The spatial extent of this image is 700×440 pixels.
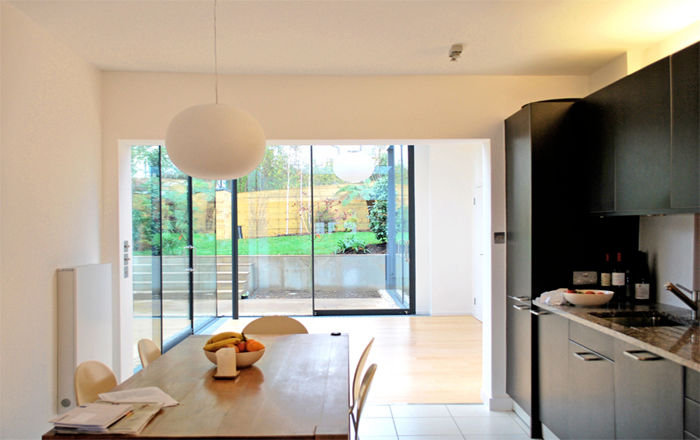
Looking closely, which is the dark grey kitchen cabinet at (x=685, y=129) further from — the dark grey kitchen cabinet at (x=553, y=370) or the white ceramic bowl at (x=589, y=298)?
the dark grey kitchen cabinet at (x=553, y=370)

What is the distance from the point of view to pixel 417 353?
17.1ft

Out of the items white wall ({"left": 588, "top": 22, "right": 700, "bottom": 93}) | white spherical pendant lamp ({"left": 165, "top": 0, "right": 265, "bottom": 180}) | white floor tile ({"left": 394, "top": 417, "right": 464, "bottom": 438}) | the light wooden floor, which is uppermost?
white wall ({"left": 588, "top": 22, "right": 700, "bottom": 93})

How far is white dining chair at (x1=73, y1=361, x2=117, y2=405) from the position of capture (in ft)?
6.87

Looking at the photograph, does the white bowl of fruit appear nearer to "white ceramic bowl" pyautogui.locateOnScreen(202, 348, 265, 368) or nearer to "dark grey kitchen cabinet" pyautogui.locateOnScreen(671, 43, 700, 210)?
"white ceramic bowl" pyautogui.locateOnScreen(202, 348, 265, 368)

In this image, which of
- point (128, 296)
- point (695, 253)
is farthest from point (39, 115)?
point (695, 253)

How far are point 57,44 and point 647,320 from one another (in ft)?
12.7

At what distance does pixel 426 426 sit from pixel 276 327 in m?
1.28

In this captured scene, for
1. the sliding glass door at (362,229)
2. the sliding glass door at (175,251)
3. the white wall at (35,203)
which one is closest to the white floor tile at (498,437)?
the white wall at (35,203)

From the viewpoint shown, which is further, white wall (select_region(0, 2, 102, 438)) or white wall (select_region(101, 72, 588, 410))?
white wall (select_region(101, 72, 588, 410))

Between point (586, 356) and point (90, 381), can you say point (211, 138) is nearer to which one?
point (90, 381)

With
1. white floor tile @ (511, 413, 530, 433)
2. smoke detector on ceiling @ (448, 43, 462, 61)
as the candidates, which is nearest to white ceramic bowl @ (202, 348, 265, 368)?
white floor tile @ (511, 413, 530, 433)

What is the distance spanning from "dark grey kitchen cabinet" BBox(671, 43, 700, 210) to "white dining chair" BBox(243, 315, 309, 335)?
2321 millimetres

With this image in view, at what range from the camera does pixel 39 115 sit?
2861mm

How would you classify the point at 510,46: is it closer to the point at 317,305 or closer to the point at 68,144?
the point at 68,144
